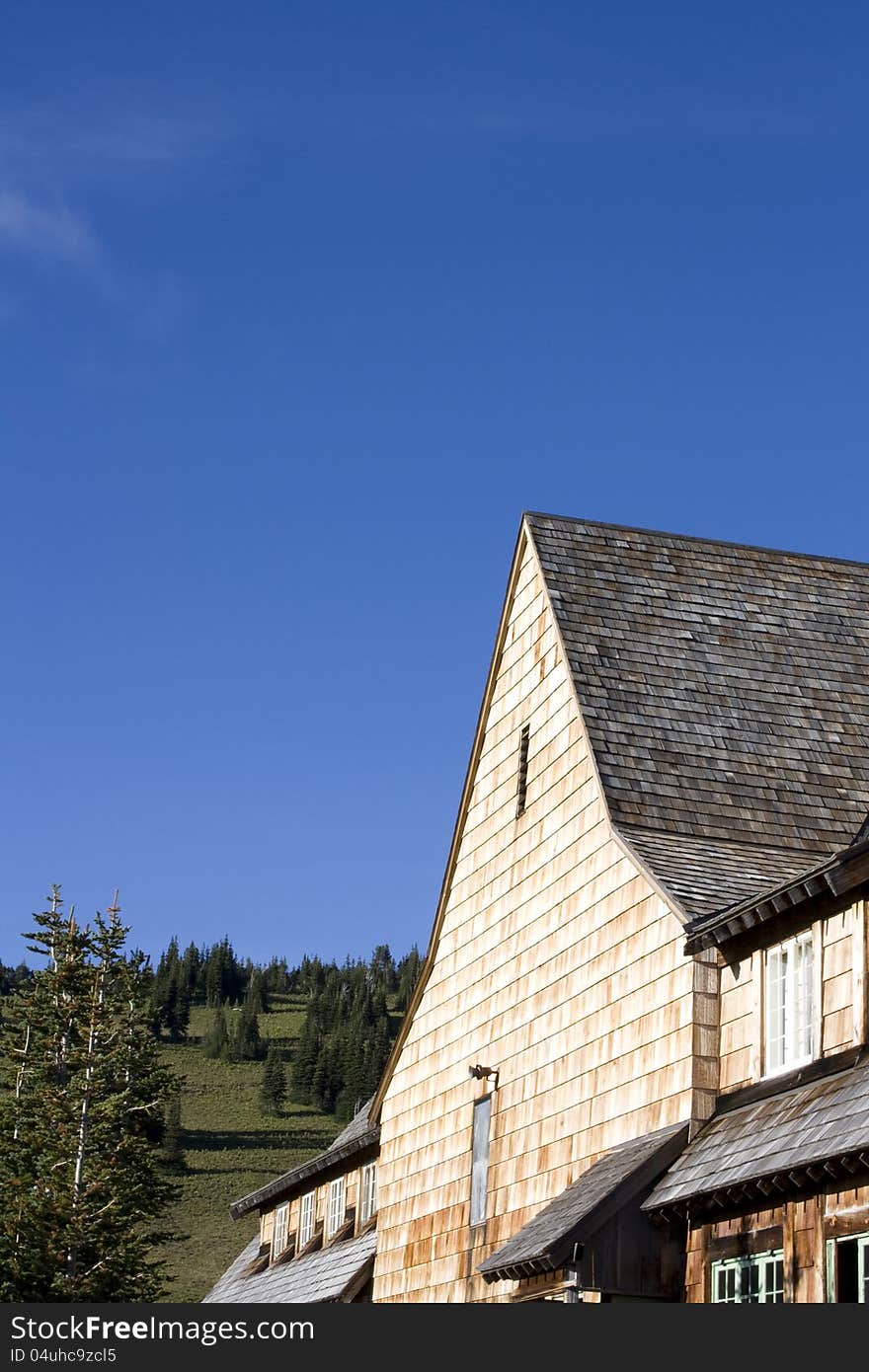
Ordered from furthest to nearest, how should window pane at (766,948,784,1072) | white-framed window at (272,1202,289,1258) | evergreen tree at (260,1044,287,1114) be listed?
evergreen tree at (260,1044,287,1114) → white-framed window at (272,1202,289,1258) → window pane at (766,948,784,1072)

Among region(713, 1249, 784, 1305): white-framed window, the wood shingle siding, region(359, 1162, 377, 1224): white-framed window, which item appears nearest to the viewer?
region(713, 1249, 784, 1305): white-framed window

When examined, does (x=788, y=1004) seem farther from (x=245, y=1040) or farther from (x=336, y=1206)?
(x=245, y=1040)

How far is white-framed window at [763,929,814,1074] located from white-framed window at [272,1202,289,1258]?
21.5 m

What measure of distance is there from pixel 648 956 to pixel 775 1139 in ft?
12.5

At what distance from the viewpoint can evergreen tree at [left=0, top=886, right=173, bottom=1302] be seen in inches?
2088

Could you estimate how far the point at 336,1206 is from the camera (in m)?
31.8

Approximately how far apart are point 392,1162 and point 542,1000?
6.17 m

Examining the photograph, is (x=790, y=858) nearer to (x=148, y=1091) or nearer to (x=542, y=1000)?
(x=542, y=1000)

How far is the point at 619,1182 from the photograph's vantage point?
1620 cm

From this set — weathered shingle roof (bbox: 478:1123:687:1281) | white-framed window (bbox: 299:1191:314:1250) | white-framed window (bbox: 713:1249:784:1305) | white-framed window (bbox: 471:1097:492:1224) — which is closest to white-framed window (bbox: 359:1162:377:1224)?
white-framed window (bbox: 299:1191:314:1250)

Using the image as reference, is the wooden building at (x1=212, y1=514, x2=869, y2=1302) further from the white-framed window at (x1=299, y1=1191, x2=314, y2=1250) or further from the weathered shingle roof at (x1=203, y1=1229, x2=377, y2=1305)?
the white-framed window at (x1=299, y1=1191, x2=314, y2=1250)

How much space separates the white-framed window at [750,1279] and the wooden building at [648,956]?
0.04 metres

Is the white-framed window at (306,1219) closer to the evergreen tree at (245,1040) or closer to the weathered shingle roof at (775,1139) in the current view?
the weathered shingle roof at (775,1139)

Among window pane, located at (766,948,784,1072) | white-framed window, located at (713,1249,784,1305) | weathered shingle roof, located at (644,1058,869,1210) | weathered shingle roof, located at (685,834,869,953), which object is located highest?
weathered shingle roof, located at (685,834,869,953)
